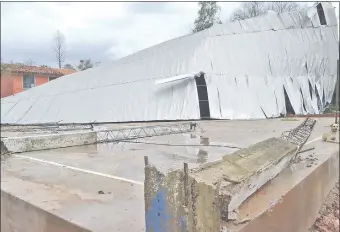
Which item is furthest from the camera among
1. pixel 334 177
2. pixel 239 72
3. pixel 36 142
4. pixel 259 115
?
pixel 239 72

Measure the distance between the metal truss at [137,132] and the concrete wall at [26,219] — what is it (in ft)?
15.1

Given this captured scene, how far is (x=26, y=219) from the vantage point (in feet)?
10.4

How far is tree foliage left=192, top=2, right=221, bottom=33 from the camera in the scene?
123 ft

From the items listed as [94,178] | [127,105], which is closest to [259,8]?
[127,105]

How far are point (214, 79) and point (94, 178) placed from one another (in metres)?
13.1

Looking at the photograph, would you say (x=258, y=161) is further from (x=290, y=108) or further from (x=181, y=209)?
(x=290, y=108)

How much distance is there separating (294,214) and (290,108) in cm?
1616

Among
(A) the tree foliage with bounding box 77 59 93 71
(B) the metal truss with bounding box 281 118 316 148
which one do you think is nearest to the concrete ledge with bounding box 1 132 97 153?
(B) the metal truss with bounding box 281 118 316 148

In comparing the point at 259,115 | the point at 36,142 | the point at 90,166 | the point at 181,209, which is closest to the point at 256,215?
the point at 181,209

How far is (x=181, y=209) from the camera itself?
218cm

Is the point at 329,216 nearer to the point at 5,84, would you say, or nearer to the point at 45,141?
the point at 5,84

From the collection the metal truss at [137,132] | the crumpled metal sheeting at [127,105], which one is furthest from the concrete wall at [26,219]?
the crumpled metal sheeting at [127,105]

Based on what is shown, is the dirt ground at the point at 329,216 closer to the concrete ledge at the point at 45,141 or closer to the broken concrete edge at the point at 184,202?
the broken concrete edge at the point at 184,202

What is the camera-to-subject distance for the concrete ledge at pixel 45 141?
6390 mm
